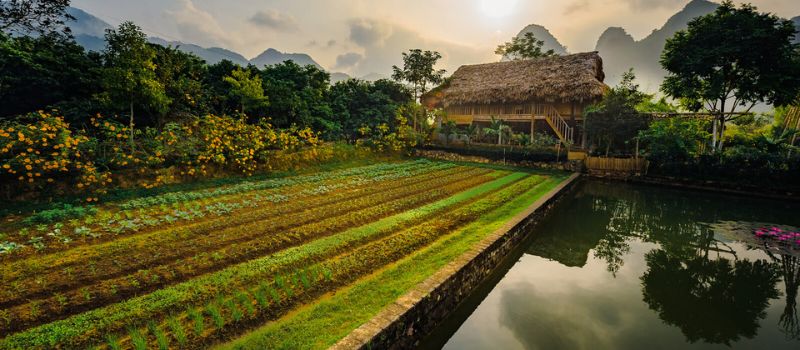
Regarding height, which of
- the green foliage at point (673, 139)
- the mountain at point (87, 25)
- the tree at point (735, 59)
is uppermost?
the mountain at point (87, 25)

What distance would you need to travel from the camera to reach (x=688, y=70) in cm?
1803

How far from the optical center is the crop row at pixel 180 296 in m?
3.38

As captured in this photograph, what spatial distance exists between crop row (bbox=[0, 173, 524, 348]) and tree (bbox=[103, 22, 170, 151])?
785cm

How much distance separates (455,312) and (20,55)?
1527 cm

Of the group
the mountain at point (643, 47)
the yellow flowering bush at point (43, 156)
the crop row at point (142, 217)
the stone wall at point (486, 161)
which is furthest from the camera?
the mountain at point (643, 47)

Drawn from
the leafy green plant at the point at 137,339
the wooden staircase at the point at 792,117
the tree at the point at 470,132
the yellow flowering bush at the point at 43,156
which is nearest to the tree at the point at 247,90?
the yellow flowering bush at the point at 43,156

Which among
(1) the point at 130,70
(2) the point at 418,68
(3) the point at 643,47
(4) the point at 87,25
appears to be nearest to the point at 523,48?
(2) the point at 418,68

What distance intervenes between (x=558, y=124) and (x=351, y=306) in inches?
912

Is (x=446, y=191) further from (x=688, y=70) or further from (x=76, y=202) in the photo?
(x=688, y=70)

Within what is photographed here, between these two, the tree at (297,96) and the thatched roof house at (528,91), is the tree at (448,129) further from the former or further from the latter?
the tree at (297,96)

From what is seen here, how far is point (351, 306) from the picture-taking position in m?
4.18

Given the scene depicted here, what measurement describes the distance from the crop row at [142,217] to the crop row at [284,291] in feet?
12.8

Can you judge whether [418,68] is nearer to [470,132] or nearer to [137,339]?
[470,132]

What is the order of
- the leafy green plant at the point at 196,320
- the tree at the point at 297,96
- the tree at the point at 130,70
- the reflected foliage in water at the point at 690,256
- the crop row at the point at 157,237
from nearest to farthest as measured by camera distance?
the leafy green plant at the point at 196,320 → the crop row at the point at 157,237 → the reflected foliage in water at the point at 690,256 → the tree at the point at 130,70 → the tree at the point at 297,96
